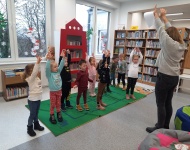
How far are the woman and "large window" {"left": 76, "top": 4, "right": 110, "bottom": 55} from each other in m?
3.52

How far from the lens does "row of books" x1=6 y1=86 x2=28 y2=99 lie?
3.07 m

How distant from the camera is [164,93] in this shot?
6.19ft

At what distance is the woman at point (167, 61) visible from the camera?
66.9 inches

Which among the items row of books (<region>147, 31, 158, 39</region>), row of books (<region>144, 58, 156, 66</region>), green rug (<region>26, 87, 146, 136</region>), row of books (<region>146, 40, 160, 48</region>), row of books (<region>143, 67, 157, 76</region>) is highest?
row of books (<region>147, 31, 158, 39</region>)

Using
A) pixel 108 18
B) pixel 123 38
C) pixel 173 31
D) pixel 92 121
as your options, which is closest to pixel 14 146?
pixel 92 121

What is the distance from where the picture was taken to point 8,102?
303cm

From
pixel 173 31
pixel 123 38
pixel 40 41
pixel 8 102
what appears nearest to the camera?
pixel 173 31

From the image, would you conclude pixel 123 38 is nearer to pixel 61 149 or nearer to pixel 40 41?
pixel 40 41

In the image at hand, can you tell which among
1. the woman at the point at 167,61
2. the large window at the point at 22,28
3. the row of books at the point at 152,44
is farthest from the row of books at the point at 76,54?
the woman at the point at 167,61

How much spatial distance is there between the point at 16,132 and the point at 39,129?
32cm

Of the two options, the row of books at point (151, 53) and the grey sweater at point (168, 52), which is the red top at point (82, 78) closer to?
the grey sweater at point (168, 52)

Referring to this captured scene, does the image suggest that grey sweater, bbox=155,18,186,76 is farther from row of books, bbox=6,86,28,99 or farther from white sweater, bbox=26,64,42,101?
row of books, bbox=6,86,28,99

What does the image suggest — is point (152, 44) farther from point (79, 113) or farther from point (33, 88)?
point (33, 88)

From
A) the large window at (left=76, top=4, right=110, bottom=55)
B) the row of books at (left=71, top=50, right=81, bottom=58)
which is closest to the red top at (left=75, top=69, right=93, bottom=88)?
the row of books at (left=71, top=50, right=81, bottom=58)
